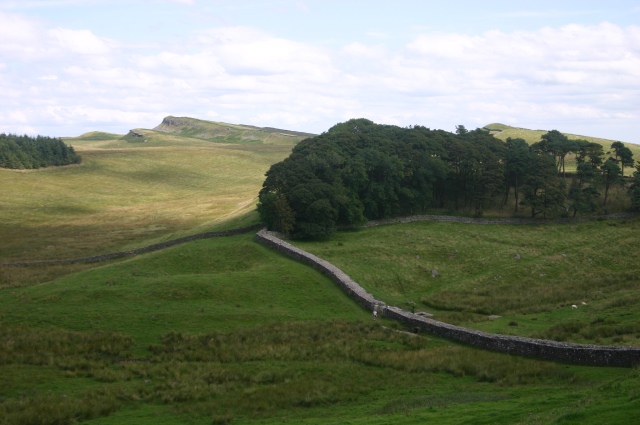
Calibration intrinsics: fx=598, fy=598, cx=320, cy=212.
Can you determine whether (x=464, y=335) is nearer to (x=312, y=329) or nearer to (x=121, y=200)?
(x=312, y=329)

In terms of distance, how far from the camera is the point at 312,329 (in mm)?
38750

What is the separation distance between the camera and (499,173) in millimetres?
83312

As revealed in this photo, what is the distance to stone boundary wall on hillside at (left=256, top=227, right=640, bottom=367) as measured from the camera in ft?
96.6

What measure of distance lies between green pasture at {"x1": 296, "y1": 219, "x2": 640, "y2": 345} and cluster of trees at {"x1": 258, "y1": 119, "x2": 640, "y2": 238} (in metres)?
3.68

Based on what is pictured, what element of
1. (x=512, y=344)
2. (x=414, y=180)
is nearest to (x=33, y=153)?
(x=414, y=180)

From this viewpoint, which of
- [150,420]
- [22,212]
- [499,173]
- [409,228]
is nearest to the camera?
[150,420]

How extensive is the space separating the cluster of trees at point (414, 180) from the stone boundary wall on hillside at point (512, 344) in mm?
19123

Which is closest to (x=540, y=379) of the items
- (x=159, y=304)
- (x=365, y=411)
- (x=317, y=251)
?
(x=365, y=411)

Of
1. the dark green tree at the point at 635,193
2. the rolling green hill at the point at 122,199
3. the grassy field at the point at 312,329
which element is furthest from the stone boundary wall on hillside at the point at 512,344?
the dark green tree at the point at 635,193

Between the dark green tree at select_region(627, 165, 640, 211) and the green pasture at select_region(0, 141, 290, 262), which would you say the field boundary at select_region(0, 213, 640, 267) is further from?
the green pasture at select_region(0, 141, 290, 262)

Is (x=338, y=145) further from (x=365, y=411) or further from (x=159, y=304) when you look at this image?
(x=365, y=411)

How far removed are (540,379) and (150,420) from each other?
18.1 meters

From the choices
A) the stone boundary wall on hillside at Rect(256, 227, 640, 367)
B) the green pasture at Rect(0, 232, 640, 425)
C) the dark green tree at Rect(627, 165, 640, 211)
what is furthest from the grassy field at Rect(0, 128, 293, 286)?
the dark green tree at Rect(627, 165, 640, 211)

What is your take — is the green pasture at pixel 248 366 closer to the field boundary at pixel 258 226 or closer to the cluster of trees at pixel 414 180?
the field boundary at pixel 258 226
